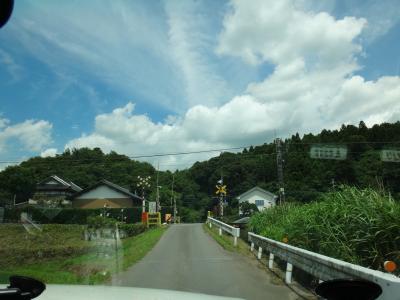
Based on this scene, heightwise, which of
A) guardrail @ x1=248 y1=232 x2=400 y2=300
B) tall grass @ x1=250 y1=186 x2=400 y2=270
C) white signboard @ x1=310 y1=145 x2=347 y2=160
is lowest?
guardrail @ x1=248 y1=232 x2=400 y2=300

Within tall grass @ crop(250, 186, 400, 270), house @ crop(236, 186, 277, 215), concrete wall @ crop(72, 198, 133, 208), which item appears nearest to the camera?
tall grass @ crop(250, 186, 400, 270)

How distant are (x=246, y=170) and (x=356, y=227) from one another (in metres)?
88.9

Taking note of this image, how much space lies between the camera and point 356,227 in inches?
377

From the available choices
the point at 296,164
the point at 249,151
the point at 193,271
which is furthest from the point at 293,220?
the point at 249,151

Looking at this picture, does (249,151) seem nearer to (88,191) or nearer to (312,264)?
(88,191)

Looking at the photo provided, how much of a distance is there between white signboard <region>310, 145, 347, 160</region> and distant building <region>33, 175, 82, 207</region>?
38.9m

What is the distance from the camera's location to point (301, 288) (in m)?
10.4

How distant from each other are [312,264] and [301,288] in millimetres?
1240

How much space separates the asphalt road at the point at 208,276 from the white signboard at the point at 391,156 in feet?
60.8

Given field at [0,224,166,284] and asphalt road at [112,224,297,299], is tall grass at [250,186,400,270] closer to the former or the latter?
asphalt road at [112,224,297,299]

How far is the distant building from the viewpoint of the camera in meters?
68.4

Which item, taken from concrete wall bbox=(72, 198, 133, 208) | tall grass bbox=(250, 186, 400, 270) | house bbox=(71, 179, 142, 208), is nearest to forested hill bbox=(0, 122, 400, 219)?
tall grass bbox=(250, 186, 400, 270)

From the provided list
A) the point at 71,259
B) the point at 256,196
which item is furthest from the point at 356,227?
the point at 256,196

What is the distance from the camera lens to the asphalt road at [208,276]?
1025 centimetres
